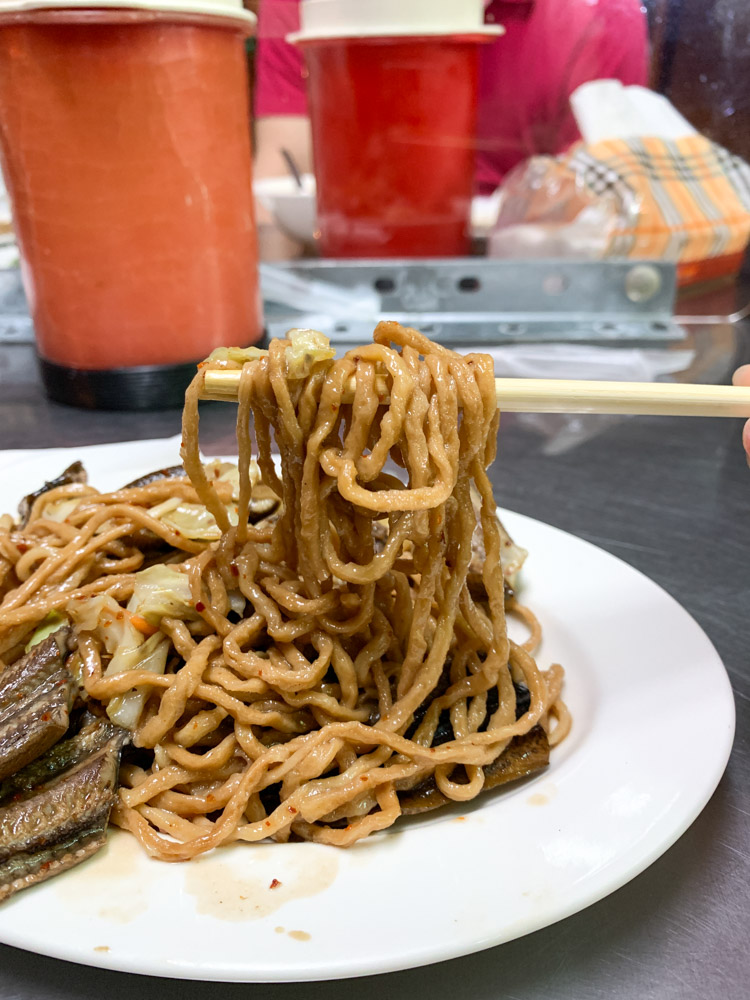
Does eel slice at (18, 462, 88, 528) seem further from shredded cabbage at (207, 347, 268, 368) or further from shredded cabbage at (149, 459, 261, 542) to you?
shredded cabbage at (207, 347, 268, 368)

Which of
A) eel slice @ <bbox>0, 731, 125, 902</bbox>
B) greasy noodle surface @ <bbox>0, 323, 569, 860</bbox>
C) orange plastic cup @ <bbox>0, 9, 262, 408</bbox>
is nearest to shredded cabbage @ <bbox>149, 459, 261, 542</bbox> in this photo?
greasy noodle surface @ <bbox>0, 323, 569, 860</bbox>

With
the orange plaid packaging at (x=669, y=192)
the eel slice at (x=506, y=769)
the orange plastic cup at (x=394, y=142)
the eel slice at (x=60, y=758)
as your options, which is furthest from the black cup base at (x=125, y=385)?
the orange plaid packaging at (x=669, y=192)

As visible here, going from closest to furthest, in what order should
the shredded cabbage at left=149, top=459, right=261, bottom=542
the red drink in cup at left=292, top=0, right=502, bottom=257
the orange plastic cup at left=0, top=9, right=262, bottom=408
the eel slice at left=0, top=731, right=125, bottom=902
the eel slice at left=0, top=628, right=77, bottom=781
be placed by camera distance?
the eel slice at left=0, top=731, right=125, bottom=902 → the eel slice at left=0, top=628, right=77, bottom=781 → the shredded cabbage at left=149, top=459, right=261, bottom=542 → the orange plastic cup at left=0, top=9, right=262, bottom=408 → the red drink in cup at left=292, top=0, right=502, bottom=257

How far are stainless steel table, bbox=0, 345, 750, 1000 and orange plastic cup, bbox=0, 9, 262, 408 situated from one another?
0.30 meters

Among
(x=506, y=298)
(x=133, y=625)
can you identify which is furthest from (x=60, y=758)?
(x=506, y=298)

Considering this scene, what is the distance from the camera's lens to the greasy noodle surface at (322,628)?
4.17ft

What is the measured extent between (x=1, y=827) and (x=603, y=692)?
96 cm

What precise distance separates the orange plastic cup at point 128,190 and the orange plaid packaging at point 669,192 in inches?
72.9

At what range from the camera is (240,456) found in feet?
4.54

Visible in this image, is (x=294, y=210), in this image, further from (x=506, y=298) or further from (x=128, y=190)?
(x=128, y=190)

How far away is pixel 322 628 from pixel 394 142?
261 centimetres

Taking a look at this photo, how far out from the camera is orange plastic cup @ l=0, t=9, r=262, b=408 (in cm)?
237

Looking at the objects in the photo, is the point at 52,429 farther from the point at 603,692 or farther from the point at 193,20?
the point at 603,692

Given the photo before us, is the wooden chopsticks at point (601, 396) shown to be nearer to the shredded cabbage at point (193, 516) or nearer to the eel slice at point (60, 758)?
the shredded cabbage at point (193, 516)
